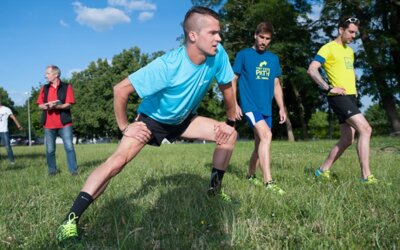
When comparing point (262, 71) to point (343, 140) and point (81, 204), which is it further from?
point (81, 204)

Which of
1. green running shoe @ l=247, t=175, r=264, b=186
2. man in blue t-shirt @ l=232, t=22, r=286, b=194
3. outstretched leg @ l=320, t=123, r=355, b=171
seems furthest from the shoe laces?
outstretched leg @ l=320, t=123, r=355, b=171

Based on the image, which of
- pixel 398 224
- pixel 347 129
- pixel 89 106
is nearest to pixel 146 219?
pixel 398 224

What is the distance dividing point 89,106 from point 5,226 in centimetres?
5423

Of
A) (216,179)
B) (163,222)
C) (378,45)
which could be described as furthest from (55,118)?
(378,45)

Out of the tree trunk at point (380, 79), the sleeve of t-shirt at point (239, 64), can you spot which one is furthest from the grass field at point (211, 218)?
the tree trunk at point (380, 79)

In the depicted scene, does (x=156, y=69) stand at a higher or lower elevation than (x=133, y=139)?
higher

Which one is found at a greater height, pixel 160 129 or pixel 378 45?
pixel 378 45

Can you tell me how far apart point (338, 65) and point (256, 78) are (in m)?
1.22

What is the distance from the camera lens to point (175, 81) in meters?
3.58

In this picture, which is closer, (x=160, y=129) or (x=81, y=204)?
(x=81, y=204)

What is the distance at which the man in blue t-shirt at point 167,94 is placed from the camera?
3416 millimetres

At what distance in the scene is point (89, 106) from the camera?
5569 centimetres

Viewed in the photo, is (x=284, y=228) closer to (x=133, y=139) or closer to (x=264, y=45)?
(x=133, y=139)

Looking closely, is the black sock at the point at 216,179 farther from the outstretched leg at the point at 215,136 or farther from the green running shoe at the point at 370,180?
the green running shoe at the point at 370,180
